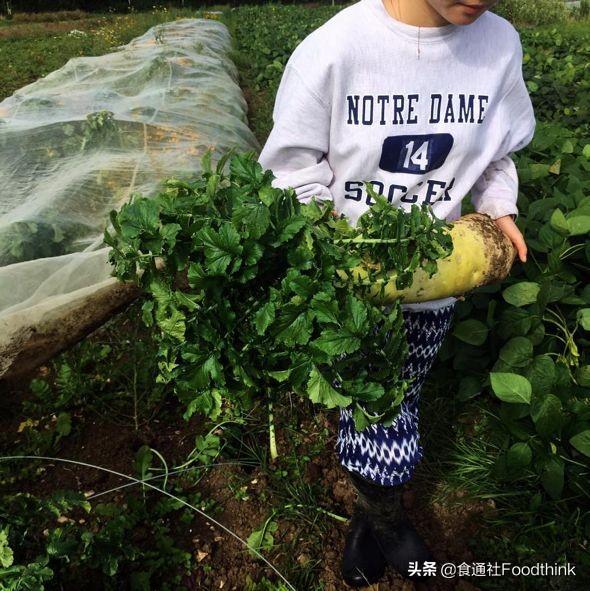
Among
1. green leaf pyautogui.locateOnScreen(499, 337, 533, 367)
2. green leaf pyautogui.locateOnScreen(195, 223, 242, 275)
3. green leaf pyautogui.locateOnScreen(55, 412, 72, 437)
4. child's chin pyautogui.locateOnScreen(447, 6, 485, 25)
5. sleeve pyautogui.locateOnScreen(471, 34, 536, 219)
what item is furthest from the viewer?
green leaf pyautogui.locateOnScreen(55, 412, 72, 437)

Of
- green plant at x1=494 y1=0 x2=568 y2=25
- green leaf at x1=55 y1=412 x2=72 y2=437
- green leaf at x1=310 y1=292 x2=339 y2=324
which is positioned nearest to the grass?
green leaf at x1=55 y1=412 x2=72 y2=437

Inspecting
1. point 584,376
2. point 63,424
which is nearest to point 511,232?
point 584,376

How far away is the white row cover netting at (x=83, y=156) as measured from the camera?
203cm

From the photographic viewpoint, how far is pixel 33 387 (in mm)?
2027

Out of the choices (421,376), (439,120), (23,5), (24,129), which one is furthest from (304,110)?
(23,5)

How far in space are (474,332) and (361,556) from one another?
0.89m

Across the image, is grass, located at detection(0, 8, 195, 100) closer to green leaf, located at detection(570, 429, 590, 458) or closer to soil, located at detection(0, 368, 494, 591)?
soil, located at detection(0, 368, 494, 591)

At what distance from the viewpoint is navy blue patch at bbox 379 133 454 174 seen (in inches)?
47.9

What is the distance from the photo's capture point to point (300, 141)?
3.88 ft

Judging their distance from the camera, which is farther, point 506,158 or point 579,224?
point 579,224

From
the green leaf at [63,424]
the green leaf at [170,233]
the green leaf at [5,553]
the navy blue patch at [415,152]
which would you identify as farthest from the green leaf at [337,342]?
the green leaf at [63,424]

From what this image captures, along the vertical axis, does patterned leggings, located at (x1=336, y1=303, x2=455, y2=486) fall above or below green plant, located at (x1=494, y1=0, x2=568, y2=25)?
above

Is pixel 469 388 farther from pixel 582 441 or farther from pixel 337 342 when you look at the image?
pixel 337 342

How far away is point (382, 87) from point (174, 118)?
3115mm
